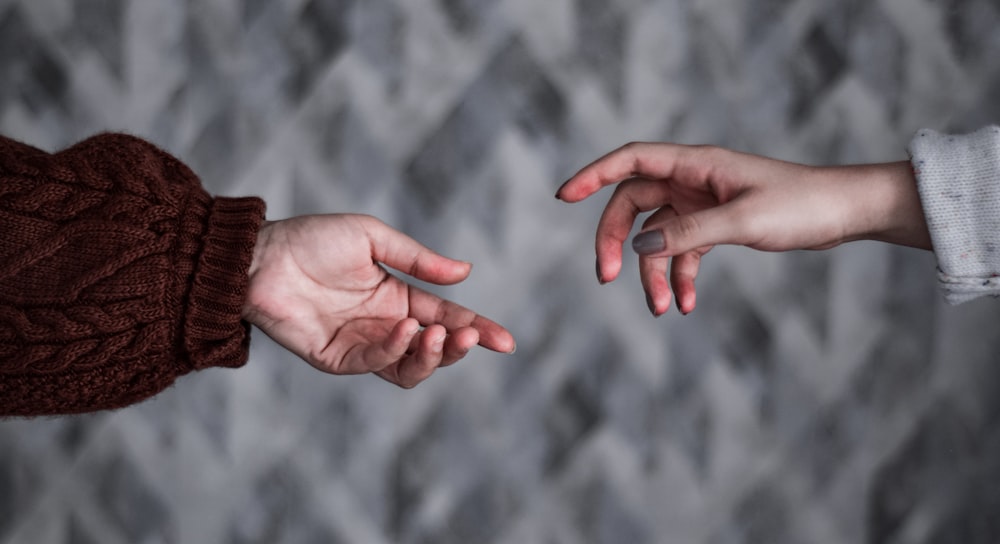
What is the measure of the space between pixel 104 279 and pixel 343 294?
205 mm

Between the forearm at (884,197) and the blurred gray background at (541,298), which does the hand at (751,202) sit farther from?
the blurred gray background at (541,298)

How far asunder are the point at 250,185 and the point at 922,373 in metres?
0.84

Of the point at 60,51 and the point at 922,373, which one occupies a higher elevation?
the point at 60,51

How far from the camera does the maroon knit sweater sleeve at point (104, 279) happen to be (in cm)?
73

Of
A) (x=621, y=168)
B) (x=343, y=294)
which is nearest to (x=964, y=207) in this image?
(x=621, y=168)

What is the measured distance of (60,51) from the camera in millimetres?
1110

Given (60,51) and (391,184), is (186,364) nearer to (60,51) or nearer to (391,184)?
(391,184)

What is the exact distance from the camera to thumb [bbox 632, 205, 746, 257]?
2.39 ft

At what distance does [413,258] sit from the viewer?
0.81 metres

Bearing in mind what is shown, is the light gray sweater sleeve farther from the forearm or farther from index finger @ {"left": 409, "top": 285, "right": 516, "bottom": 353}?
index finger @ {"left": 409, "top": 285, "right": 516, "bottom": 353}

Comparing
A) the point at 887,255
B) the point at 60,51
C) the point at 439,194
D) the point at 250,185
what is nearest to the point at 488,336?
the point at 439,194

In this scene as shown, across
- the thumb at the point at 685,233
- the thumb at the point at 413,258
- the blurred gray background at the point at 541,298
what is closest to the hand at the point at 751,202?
the thumb at the point at 685,233

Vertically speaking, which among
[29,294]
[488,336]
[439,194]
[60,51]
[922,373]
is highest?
[60,51]

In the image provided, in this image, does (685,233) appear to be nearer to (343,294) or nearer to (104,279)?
(343,294)
